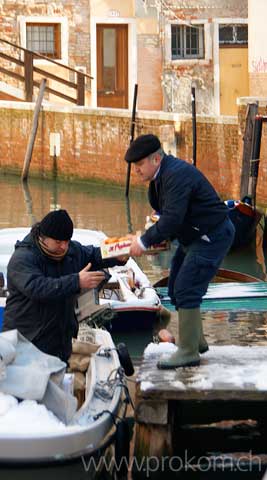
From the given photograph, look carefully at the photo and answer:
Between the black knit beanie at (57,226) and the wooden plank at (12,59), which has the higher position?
the wooden plank at (12,59)

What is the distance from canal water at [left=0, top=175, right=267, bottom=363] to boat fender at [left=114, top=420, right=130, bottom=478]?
3181 millimetres

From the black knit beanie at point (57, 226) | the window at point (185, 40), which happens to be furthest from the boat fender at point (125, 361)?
the window at point (185, 40)

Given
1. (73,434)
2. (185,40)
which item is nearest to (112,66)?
(185,40)

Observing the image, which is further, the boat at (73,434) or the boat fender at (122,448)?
the boat fender at (122,448)

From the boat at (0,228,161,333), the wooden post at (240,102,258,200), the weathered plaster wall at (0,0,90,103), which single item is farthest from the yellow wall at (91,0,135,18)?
the boat at (0,228,161,333)

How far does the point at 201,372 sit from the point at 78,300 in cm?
74

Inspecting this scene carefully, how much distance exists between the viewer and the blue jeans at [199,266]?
660 centimetres

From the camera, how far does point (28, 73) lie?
25.4 metres

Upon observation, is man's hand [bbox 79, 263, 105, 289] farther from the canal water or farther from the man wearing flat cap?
the canal water

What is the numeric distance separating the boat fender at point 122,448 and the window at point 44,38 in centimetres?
2160

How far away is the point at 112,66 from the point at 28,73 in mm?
3038

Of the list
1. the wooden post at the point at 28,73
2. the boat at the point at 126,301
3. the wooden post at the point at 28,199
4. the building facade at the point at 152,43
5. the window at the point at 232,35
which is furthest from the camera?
the window at the point at 232,35

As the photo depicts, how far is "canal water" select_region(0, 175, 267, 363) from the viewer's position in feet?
34.6

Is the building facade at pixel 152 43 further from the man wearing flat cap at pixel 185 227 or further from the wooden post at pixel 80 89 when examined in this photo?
the man wearing flat cap at pixel 185 227
